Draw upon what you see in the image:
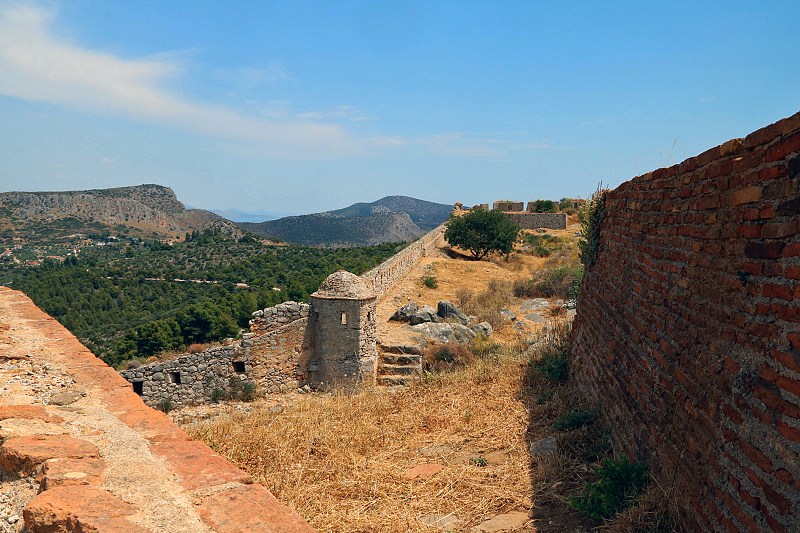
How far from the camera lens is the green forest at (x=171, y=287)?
21.1 metres

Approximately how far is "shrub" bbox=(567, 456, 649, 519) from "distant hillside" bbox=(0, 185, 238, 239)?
66.4 meters

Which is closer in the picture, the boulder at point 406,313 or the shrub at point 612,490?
the shrub at point 612,490

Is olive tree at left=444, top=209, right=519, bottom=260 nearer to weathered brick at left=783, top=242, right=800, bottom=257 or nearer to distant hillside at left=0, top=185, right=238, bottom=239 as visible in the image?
weathered brick at left=783, top=242, right=800, bottom=257

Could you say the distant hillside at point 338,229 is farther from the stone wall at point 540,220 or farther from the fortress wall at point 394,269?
the fortress wall at point 394,269

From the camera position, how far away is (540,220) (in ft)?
135

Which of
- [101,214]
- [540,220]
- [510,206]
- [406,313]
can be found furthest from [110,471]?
[101,214]

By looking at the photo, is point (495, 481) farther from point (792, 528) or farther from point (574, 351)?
point (574, 351)

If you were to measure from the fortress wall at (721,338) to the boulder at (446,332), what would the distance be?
23.7ft

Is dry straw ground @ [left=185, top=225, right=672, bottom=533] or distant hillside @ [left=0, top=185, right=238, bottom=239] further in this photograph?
distant hillside @ [left=0, top=185, right=238, bottom=239]

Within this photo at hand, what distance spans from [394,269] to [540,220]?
83.6 feet

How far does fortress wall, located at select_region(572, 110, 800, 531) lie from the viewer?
2055 millimetres

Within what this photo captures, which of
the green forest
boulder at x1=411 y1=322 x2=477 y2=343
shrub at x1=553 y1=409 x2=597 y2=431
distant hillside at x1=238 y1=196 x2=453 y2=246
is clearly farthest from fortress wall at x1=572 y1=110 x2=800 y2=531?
distant hillside at x1=238 y1=196 x2=453 y2=246

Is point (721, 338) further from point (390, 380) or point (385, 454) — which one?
point (390, 380)

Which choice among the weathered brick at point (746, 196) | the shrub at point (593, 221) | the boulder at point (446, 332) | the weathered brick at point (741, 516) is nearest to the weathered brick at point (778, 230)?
the weathered brick at point (746, 196)
